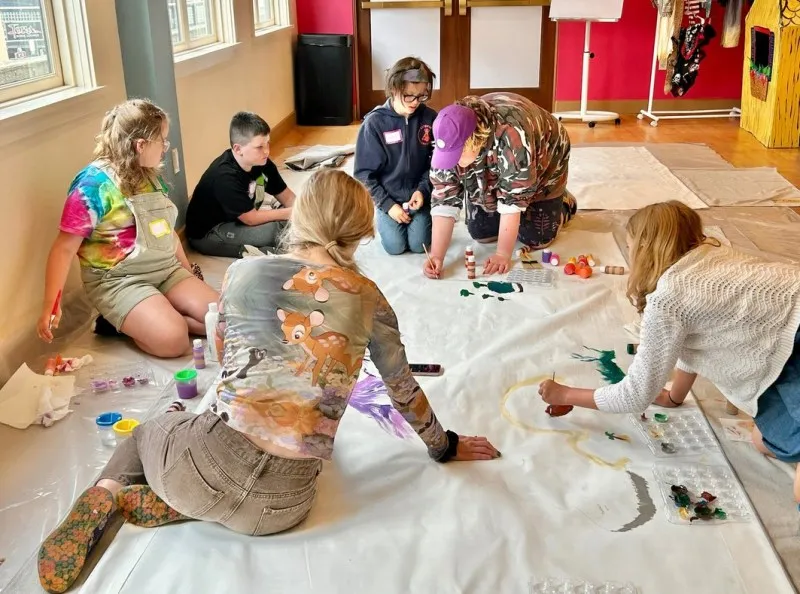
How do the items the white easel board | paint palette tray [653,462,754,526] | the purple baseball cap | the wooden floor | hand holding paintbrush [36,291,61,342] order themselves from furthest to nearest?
the white easel board
the wooden floor
the purple baseball cap
hand holding paintbrush [36,291,61,342]
paint palette tray [653,462,754,526]

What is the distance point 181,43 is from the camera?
4070 millimetres

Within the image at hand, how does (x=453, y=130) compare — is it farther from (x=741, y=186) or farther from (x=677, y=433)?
(x=741, y=186)

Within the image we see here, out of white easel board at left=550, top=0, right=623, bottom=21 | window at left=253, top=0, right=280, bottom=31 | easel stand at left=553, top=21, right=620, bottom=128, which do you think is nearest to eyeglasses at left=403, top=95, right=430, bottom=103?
window at left=253, top=0, right=280, bottom=31

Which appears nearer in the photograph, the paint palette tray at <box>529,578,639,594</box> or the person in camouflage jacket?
the paint palette tray at <box>529,578,639,594</box>

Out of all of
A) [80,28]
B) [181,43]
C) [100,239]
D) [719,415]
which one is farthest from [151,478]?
[181,43]

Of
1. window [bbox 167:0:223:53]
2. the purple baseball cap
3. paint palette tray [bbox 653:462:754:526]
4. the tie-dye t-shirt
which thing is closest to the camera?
paint palette tray [bbox 653:462:754:526]

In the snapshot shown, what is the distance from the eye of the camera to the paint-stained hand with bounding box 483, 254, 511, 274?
3.02m

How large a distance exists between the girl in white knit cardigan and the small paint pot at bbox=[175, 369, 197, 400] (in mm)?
1142

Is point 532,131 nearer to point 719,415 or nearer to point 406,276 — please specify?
point 406,276

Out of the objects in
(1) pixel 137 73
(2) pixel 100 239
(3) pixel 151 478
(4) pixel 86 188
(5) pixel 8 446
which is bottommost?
(5) pixel 8 446

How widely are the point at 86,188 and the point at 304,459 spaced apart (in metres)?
1.27

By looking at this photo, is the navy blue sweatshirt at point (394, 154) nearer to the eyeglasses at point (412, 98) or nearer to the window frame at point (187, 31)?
the eyeglasses at point (412, 98)

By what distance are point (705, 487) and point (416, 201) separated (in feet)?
5.90

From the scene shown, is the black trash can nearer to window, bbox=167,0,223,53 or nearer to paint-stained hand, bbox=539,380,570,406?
window, bbox=167,0,223,53
